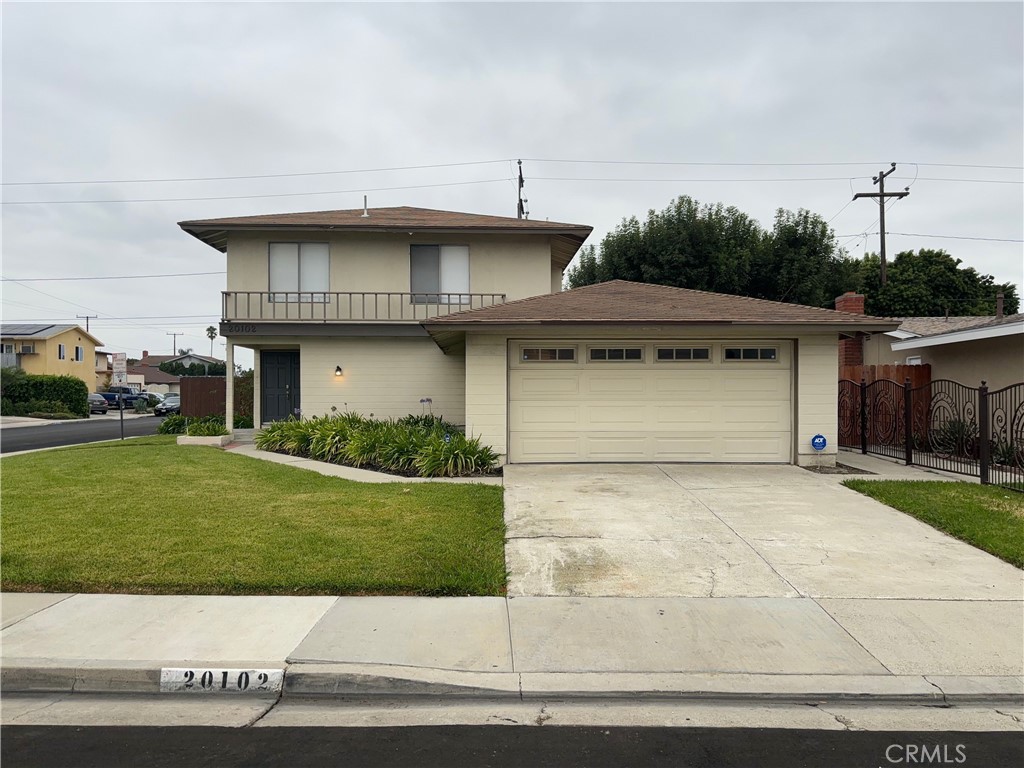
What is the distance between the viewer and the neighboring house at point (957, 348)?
1361 centimetres

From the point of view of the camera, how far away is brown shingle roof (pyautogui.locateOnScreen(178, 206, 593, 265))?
58.0 ft

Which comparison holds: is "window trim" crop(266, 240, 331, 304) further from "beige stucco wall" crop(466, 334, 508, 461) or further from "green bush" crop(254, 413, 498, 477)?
"beige stucco wall" crop(466, 334, 508, 461)

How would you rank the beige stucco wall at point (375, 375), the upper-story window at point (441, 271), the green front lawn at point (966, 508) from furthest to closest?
the upper-story window at point (441, 271) → the beige stucco wall at point (375, 375) → the green front lawn at point (966, 508)

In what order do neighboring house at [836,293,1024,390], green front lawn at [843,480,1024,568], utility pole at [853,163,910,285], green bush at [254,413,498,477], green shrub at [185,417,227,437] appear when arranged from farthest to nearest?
utility pole at [853,163,910,285] < green shrub at [185,417,227,437] < neighboring house at [836,293,1024,390] < green bush at [254,413,498,477] < green front lawn at [843,480,1024,568]

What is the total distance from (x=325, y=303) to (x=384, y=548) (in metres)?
12.8

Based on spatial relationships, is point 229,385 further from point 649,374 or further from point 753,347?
point 753,347

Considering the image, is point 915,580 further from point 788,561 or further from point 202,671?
point 202,671

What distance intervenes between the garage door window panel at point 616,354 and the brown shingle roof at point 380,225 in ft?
20.6

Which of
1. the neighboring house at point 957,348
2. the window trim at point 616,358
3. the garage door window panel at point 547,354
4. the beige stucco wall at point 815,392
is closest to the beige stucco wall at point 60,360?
the garage door window panel at point 547,354

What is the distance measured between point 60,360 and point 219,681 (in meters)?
57.0

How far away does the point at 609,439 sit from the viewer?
41.2 ft

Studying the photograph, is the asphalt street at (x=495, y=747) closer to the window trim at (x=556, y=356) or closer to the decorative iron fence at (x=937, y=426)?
the decorative iron fence at (x=937, y=426)

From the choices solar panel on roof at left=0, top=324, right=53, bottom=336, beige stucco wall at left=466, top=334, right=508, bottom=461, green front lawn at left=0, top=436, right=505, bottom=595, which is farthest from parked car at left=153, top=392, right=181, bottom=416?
beige stucco wall at left=466, top=334, right=508, bottom=461

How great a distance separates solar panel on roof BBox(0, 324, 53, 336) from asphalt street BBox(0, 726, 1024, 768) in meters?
55.6
